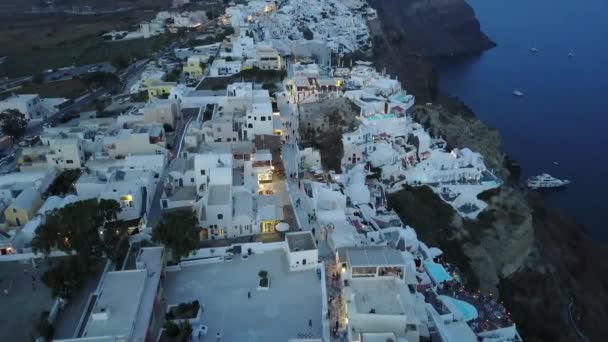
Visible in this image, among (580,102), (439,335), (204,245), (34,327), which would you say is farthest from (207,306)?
(580,102)

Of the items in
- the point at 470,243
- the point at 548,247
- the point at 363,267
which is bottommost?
the point at 548,247

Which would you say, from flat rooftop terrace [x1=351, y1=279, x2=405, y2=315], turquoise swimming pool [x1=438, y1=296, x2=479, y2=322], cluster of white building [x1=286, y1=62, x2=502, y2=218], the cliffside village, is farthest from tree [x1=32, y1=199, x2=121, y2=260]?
cluster of white building [x1=286, y1=62, x2=502, y2=218]

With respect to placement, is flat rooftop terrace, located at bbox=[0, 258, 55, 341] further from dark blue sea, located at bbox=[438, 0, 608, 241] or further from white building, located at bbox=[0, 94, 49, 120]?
dark blue sea, located at bbox=[438, 0, 608, 241]

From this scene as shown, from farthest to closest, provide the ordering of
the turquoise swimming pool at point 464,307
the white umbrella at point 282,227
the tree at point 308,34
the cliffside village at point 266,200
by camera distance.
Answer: the tree at point 308,34 < the white umbrella at point 282,227 < the turquoise swimming pool at point 464,307 < the cliffside village at point 266,200

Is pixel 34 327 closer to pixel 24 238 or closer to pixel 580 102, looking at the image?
pixel 24 238

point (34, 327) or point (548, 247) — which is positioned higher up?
point (34, 327)

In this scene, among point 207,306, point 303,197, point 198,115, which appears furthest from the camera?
point 198,115

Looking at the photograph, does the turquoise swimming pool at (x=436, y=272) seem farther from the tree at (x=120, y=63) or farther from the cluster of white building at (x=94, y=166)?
the tree at (x=120, y=63)

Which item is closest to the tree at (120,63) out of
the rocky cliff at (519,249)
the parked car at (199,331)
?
the rocky cliff at (519,249)
